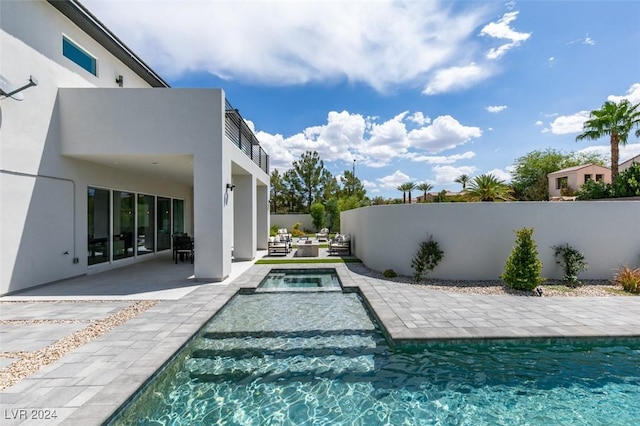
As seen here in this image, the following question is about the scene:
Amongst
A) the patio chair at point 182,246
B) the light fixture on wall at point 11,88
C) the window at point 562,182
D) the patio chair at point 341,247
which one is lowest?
the patio chair at point 341,247

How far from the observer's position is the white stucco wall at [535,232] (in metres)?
8.49

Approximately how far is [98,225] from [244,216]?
5053 millimetres

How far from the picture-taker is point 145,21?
9.70 m

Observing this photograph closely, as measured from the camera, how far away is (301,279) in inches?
395

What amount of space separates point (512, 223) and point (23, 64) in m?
13.6

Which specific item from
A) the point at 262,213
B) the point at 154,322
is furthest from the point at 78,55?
the point at 262,213

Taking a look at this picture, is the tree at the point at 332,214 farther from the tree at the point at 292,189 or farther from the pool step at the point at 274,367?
the pool step at the point at 274,367

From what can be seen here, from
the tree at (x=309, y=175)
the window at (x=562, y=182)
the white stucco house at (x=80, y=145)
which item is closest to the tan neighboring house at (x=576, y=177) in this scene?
the window at (x=562, y=182)

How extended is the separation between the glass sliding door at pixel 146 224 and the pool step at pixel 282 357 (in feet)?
32.2

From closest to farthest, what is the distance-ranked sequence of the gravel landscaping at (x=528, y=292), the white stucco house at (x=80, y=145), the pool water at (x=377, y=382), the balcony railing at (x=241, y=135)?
the pool water at (x=377, y=382), the white stucco house at (x=80, y=145), the gravel landscaping at (x=528, y=292), the balcony railing at (x=241, y=135)

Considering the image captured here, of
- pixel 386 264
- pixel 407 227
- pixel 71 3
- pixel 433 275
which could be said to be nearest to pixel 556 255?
pixel 433 275

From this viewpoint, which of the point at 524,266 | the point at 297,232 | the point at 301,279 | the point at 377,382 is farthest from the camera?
the point at 297,232

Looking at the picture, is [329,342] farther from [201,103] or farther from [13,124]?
[13,124]

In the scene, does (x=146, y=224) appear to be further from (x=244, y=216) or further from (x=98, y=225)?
(x=244, y=216)
